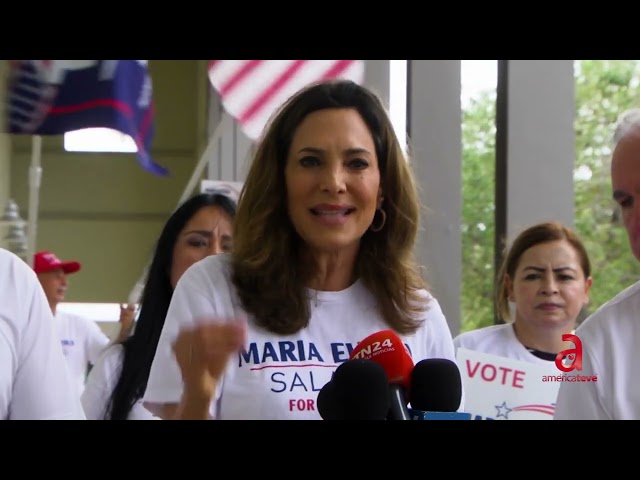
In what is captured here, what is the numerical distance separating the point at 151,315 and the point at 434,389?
170cm

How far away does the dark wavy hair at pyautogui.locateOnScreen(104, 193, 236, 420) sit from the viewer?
291cm

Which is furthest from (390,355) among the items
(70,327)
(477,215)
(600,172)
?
(600,172)

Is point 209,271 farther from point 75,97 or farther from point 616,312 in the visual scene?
point 75,97

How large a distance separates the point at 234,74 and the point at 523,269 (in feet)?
7.44

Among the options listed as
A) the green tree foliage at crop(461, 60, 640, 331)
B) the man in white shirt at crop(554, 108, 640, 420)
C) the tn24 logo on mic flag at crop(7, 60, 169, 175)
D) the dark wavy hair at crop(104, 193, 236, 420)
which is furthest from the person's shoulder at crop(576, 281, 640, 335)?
the green tree foliage at crop(461, 60, 640, 331)

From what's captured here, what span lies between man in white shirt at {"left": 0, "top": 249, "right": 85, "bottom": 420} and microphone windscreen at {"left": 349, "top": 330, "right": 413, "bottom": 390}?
1.92 ft

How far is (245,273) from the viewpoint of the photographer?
7.24ft

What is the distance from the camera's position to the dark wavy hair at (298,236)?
7.23 feet

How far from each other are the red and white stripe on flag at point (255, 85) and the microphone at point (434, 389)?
3791 mm

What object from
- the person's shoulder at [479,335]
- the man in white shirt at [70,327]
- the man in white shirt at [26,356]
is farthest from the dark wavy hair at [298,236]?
the man in white shirt at [70,327]

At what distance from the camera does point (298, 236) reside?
2318 millimetres

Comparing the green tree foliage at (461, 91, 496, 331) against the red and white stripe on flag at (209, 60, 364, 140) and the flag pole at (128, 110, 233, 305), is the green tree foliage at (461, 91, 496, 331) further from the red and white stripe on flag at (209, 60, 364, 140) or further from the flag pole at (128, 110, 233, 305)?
the red and white stripe on flag at (209, 60, 364, 140)

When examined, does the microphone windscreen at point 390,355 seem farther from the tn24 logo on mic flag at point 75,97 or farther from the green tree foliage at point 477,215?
the green tree foliage at point 477,215
